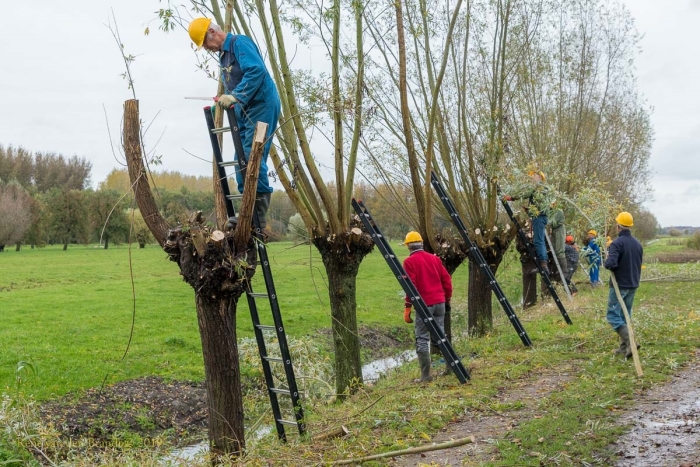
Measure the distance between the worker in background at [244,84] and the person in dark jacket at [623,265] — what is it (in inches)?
220

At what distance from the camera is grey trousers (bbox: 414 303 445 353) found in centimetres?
1044

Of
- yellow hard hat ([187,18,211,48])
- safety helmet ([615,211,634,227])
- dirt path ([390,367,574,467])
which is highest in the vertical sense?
yellow hard hat ([187,18,211,48])

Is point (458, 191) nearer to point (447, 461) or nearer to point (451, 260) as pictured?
point (451, 260)

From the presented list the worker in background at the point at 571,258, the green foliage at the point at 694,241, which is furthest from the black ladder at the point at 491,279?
the green foliage at the point at 694,241

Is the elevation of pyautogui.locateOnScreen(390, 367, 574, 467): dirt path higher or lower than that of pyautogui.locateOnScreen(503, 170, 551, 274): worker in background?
lower

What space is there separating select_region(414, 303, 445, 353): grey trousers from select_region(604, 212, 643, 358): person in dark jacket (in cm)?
258

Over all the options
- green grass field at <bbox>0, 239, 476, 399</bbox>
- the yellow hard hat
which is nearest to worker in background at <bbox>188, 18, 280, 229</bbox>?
the yellow hard hat

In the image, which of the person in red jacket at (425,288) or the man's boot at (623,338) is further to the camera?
the person in red jacket at (425,288)

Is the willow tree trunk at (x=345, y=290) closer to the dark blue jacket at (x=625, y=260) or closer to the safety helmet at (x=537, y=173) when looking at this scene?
the dark blue jacket at (x=625, y=260)

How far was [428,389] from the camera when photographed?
32.7 ft

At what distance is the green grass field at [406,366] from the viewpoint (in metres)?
7.30

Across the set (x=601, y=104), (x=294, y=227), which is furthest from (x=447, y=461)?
(x=601, y=104)

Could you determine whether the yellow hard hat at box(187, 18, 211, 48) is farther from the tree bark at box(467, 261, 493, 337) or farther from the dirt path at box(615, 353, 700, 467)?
the tree bark at box(467, 261, 493, 337)

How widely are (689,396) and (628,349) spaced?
2.18 metres
